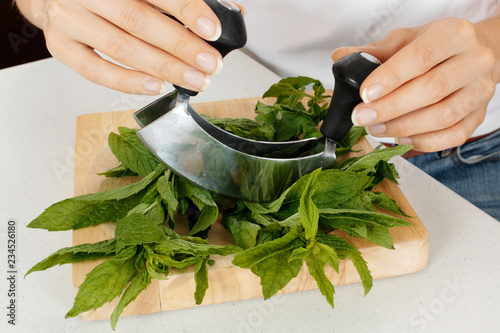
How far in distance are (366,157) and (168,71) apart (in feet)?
1.14

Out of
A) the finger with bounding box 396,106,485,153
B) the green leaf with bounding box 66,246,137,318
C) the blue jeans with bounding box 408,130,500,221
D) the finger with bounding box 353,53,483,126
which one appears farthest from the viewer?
the blue jeans with bounding box 408,130,500,221

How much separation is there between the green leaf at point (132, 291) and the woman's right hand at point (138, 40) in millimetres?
274

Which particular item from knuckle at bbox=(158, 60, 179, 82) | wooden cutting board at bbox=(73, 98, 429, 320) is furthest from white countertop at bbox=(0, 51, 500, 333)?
knuckle at bbox=(158, 60, 179, 82)

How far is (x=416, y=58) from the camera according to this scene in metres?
0.81

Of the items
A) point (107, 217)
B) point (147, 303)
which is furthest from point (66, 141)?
point (147, 303)

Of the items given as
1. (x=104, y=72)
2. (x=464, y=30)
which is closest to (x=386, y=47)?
(x=464, y=30)

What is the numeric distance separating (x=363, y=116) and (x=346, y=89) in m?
0.05

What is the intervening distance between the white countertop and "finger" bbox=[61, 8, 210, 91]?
13.0 inches

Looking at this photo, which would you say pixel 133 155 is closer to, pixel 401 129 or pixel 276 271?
pixel 276 271

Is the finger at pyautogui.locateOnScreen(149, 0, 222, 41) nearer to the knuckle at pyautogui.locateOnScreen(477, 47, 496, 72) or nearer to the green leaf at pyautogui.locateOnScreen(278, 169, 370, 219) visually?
the green leaf at pyautogui.locateOnScreen(278, 169, 370, 219)

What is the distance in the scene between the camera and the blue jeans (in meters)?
1.24

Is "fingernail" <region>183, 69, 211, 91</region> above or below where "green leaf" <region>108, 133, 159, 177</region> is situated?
above

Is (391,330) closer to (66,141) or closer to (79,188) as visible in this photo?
(79,188)

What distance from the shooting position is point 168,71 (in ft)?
2.57
